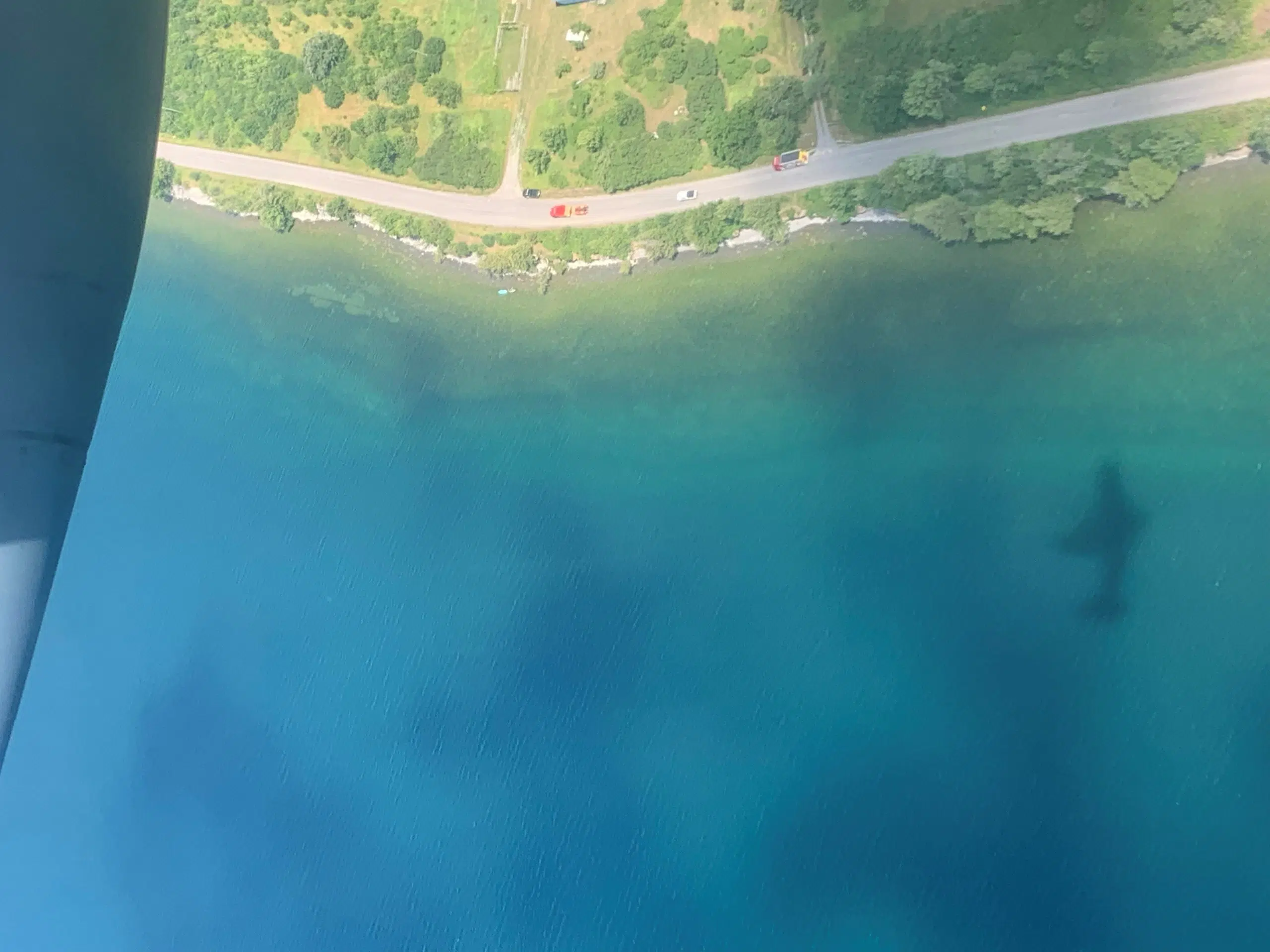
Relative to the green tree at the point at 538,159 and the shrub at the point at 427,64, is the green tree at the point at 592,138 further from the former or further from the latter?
the shrub at the point at 427,64

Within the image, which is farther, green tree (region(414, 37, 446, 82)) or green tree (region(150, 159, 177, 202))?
green tree (region(150, 159, 177, 202))

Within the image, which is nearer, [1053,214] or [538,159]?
[1053,214]

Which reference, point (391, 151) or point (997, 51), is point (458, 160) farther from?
point (997, 51)

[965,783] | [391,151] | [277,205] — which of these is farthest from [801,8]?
[965,783]

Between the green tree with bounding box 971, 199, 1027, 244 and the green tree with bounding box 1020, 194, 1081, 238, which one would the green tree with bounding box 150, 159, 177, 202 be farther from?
the green tree with bounding box 1020, 194, 1081, 238

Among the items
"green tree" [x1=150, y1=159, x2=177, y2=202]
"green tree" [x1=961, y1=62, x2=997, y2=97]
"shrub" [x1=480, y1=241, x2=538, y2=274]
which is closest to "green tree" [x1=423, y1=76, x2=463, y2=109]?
"shrub" [x1=480, y1=241, x2=538, y2=274]
